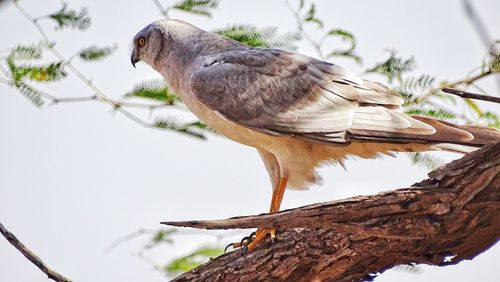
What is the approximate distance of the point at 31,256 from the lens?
4.69m

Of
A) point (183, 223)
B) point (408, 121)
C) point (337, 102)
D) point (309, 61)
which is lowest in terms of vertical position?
point (183, 223)

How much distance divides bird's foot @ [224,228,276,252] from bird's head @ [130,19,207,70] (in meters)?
1.55

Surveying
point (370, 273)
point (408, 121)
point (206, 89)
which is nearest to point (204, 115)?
point (206, 89)

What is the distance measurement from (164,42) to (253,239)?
2.01 meters

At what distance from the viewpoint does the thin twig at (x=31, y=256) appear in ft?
15.1

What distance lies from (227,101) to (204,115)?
8.0 inches

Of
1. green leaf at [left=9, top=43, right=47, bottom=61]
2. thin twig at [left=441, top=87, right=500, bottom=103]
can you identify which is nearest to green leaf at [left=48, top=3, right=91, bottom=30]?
green leaf at [left=9, top=43, right=47, bottom=61]

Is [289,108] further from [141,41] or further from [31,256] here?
[31,256]

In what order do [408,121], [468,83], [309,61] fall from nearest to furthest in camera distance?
[408,121] < [468,83] < [309,61]

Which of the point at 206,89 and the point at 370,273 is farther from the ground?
the point at 206,89

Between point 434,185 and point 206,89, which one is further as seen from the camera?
point 206,89

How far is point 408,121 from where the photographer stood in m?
5.11

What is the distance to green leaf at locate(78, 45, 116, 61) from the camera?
228 inches

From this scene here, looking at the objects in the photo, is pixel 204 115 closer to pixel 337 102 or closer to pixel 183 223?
pixel 337 102
